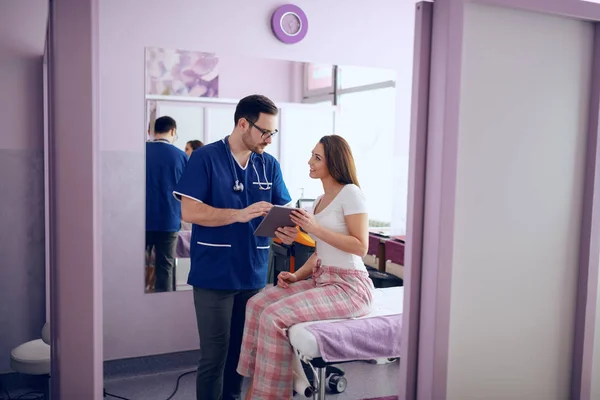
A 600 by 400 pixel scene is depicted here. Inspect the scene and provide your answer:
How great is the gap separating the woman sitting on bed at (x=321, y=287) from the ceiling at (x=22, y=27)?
5.86ft

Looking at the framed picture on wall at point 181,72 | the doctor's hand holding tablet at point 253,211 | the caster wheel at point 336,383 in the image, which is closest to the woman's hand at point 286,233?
the doctor's hand holding tablet at point 253,211

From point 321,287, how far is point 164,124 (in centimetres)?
150

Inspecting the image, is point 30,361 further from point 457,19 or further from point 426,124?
point 457,19

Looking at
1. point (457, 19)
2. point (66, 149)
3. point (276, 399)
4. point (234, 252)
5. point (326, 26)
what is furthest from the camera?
point (326, 26)

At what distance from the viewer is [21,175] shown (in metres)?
3.17

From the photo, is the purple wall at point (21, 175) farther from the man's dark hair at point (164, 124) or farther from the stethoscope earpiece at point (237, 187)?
the stethoscope earpiece at point (237, 187)

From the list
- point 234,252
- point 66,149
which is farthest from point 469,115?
point 234,252

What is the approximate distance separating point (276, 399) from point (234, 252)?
0.66 meters

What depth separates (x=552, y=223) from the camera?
5.49 feet

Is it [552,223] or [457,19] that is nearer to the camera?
[457,19]

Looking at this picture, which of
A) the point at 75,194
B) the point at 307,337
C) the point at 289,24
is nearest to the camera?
the point at 75,194

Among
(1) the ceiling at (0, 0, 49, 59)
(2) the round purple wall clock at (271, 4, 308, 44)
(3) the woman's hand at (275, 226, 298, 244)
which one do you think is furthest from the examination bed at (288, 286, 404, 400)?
(1) the ceiling at (0, 0, 49, 59)

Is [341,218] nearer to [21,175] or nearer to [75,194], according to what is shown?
[75,194]

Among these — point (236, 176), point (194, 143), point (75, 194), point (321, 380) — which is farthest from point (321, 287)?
point (75, 194)
